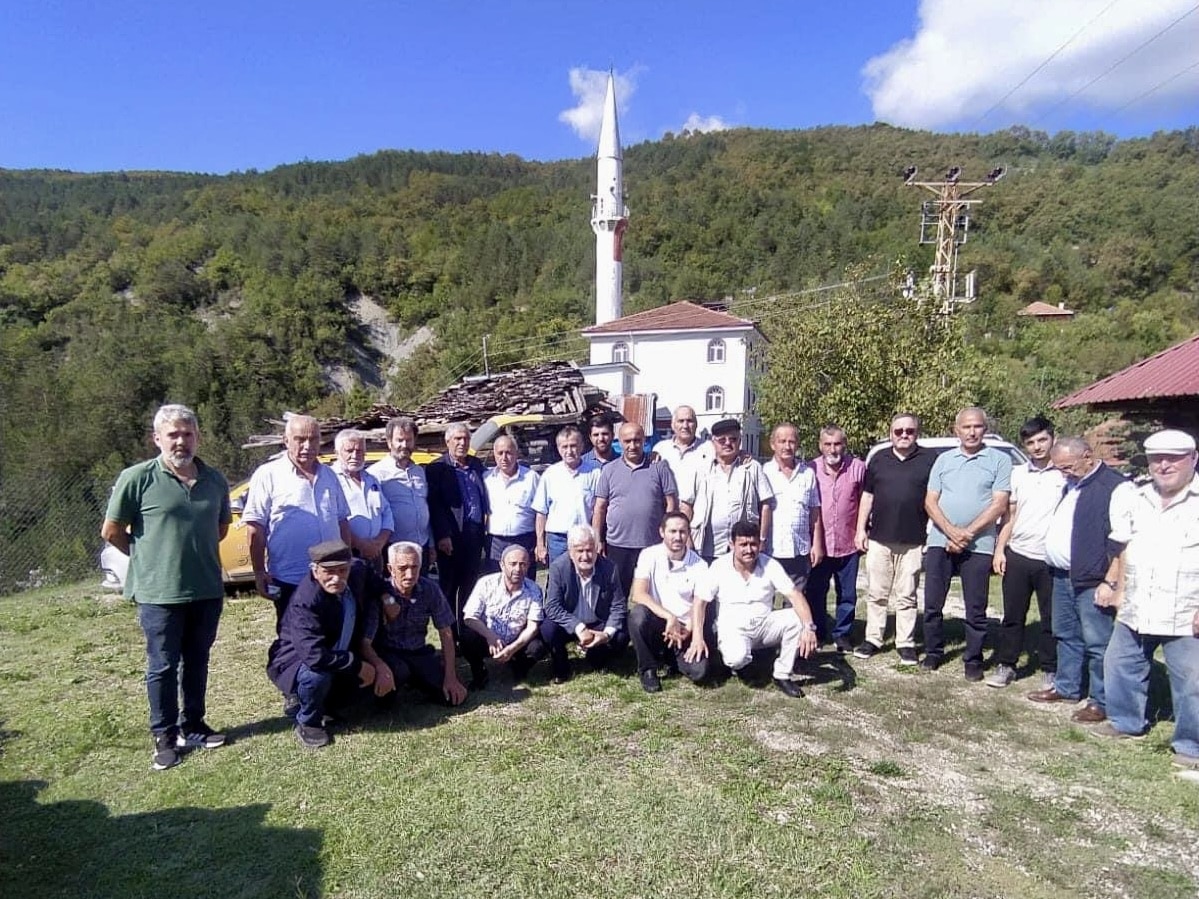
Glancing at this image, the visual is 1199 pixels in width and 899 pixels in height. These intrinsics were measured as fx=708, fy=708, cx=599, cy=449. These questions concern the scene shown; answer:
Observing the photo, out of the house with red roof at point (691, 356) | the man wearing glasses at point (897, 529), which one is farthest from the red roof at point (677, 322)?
the man wearing glasses at point (897, 529)

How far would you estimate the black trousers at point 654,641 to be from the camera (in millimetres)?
4469

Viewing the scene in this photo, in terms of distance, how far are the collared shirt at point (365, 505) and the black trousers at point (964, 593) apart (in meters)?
3.62

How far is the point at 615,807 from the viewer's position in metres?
3.11

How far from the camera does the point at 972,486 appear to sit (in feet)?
15.4

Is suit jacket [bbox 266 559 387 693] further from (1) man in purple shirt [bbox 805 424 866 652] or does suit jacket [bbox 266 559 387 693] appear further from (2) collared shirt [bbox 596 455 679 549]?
(1) man in purple shirt [bbox 805 424 866 652]

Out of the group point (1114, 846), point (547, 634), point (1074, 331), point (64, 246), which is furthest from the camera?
point (64, 246)

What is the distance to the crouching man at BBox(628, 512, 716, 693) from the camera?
4457mm

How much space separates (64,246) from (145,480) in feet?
339

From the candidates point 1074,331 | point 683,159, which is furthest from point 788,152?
point 1074,331

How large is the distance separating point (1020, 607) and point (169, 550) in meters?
5.03

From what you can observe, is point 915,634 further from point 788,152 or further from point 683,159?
point 683,159

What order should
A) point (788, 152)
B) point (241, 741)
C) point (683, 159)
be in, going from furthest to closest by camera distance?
point (683, 159), point (788, 152), point (241, 741)

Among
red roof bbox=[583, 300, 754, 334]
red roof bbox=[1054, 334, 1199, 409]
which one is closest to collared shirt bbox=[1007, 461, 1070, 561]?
red roof bbox=[1054, 334, 1199, 409]

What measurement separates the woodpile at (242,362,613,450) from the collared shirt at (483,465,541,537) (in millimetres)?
9217
